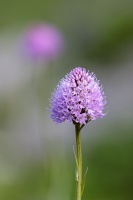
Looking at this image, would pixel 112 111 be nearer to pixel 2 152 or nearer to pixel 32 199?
pixel 2 152

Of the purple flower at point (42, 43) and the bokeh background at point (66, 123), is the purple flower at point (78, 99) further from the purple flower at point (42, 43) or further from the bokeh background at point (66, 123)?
the purple flower at point (42, 43)

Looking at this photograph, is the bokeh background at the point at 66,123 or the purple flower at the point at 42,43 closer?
the purple flower at the point at 42,43

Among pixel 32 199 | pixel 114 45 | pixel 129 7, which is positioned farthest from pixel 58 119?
pixel 129 7

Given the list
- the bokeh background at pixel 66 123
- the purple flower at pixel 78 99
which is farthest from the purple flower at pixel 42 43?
the purple flower at pixel 78 99

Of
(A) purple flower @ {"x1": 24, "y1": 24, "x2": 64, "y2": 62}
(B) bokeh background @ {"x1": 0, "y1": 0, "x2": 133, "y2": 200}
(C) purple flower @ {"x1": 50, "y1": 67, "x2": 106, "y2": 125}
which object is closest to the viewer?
(C) purple flower @ {"x1": 50, "y1": 67, "x2": 106, "y2": 125}

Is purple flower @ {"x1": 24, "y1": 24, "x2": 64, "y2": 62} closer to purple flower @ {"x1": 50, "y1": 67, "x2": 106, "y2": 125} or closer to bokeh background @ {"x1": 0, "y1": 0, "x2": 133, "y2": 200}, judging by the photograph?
bokeh background @ {"x1": 0, "y1": 0, "x2": 133, "y2": 200}

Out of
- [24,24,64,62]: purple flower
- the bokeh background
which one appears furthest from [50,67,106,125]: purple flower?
[24,24,64,62]: purple flower
